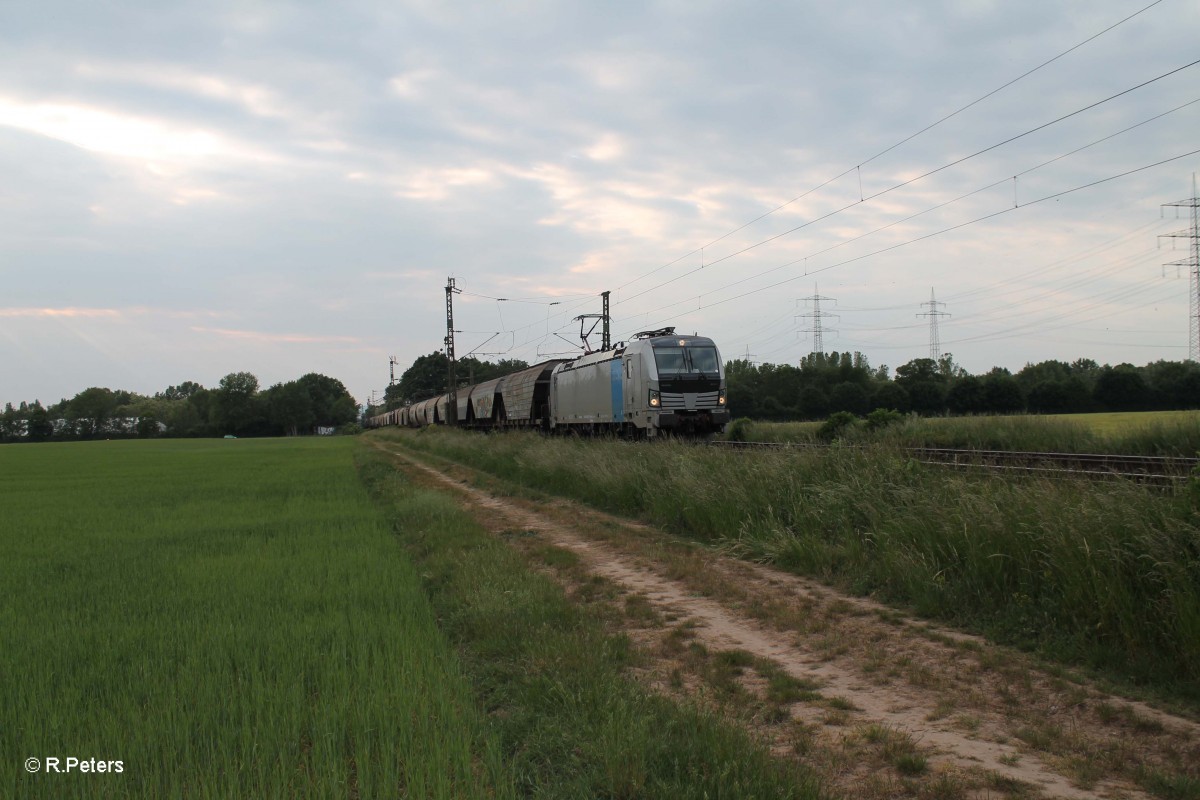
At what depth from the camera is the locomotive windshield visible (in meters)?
23.4

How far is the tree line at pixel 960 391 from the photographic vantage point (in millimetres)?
36375

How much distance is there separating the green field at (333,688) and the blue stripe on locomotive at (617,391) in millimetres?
15276

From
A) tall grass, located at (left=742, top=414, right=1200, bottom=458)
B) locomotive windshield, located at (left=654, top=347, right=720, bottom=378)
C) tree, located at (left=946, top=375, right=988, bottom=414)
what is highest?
locomotive windshield, located at (left=654, top=347, right=720, bottom=378)

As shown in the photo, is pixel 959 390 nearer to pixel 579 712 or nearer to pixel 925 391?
pixel 925 391

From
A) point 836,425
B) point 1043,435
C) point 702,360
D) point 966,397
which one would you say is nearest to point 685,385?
point 702,360

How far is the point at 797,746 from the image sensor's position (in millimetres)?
4418

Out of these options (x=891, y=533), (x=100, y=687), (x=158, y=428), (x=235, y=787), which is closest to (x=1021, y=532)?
(x=891, y=533)

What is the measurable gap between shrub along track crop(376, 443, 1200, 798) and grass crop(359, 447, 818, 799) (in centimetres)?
30

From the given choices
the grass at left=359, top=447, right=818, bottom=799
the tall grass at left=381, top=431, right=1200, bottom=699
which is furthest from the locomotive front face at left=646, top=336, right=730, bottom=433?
the grass at left=359, top=447, right=818, bottom=799

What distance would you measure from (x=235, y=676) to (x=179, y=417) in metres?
154

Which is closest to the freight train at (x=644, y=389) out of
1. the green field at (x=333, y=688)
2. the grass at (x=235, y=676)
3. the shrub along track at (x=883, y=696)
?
the grass at (x=235, y=676)

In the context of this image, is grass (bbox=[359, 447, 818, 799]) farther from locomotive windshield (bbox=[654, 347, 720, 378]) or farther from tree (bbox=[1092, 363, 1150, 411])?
tree (bbox=[1092, 363, 1150, 411])

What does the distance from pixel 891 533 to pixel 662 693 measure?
437cm

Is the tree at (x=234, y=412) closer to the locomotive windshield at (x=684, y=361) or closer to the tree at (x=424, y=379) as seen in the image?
the tree at (x=424, y=379)
